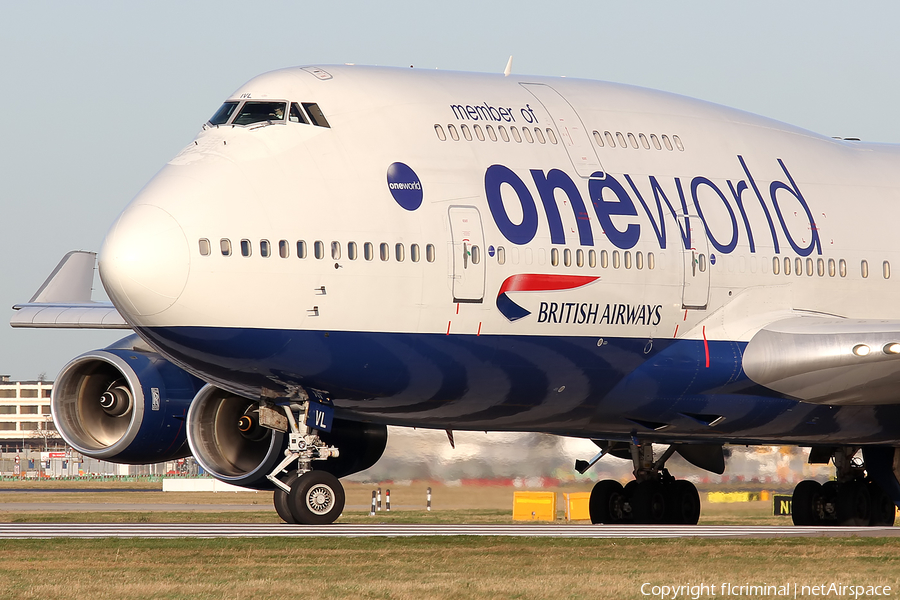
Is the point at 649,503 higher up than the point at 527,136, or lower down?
lower down

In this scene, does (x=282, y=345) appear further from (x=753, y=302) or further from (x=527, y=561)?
(x=753, y=302)

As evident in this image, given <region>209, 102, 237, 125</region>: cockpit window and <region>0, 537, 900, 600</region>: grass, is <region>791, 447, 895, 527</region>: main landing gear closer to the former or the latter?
<region>0, 537, 900, 600</region>: grass

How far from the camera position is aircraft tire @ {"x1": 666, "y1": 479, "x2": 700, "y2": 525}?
88.4ft

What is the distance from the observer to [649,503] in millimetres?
26859

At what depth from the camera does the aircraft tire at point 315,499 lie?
19531 millimetres

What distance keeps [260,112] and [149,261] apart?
283 cm

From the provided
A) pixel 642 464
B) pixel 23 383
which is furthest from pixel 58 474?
pixel 642 464

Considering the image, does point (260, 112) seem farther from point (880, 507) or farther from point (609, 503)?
point (880, 507)

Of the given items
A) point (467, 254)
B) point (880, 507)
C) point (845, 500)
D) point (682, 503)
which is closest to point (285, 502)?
point (467, 254)

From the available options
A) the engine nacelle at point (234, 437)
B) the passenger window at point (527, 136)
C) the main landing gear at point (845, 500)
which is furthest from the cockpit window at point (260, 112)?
the main landing gear at point (845, 500)

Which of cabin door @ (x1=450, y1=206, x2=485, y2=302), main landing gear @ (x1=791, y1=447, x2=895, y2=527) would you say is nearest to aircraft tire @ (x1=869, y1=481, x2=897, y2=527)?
main landing gear @ (x1=791, y1=447, x2=895, y2=527)

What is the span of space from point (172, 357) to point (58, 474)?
9546cm

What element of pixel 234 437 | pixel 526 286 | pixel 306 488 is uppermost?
pixel 526 286

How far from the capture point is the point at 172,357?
19922 mm
